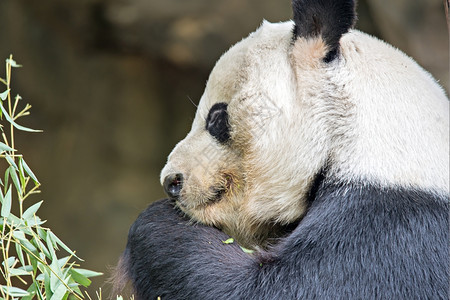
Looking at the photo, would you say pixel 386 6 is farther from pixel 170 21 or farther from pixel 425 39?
pixel 170 21

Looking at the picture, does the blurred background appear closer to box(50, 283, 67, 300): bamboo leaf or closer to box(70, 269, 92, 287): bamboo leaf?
box(70, 269, 92, 287): bamboo leaf

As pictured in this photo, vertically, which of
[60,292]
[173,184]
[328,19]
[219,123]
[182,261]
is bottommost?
[60,292]

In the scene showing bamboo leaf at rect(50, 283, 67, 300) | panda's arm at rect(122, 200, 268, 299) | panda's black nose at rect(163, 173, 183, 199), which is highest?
panda's black nose at rect(163, 173, 183, 199)

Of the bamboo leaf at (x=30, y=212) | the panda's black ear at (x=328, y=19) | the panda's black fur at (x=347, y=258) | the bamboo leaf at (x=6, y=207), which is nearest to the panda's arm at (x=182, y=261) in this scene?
the panda's black fur at (x=347, y=258)

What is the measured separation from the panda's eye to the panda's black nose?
25cm

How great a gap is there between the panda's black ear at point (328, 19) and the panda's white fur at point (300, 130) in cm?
4

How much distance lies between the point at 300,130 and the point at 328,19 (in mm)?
478

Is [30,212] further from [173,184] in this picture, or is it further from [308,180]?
[308,180]

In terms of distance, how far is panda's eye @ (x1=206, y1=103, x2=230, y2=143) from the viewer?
268 cm

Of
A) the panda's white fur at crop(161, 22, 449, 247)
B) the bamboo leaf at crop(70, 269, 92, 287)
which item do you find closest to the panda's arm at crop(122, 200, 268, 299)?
the panda's white fur at crop(161, 22, 449, 247)

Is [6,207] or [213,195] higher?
[213,195]

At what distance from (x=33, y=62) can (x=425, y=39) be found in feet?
14.1

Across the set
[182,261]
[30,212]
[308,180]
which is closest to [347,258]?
[308,180]

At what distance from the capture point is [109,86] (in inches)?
289
